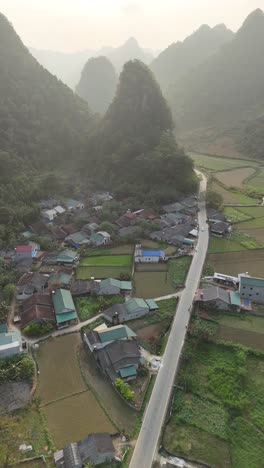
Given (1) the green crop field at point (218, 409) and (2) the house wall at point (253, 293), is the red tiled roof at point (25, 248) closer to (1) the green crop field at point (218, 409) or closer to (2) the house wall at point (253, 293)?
(1) the green crop field at point (218, 409)

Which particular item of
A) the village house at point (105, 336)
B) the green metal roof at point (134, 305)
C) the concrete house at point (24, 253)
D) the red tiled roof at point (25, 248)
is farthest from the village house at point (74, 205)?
the village house at point (105, 336)

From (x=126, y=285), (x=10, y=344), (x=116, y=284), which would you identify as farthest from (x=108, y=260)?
(x=10, y=344)

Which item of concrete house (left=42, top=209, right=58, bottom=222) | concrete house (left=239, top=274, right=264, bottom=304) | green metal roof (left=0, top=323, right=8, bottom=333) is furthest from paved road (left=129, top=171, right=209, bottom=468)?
concrete house (left=42, top=209, right=58, bottom=222)

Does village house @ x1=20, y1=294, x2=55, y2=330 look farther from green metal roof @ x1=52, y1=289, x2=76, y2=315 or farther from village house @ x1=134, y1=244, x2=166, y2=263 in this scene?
village house @ x1=134, y1=244, x2=166, y2=263

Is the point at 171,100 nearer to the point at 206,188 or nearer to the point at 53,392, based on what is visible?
the point at 206,188

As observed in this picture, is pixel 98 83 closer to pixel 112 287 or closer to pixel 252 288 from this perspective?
pixel 112 287

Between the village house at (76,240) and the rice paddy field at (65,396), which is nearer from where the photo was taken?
the rice paddy field at (65,396)
